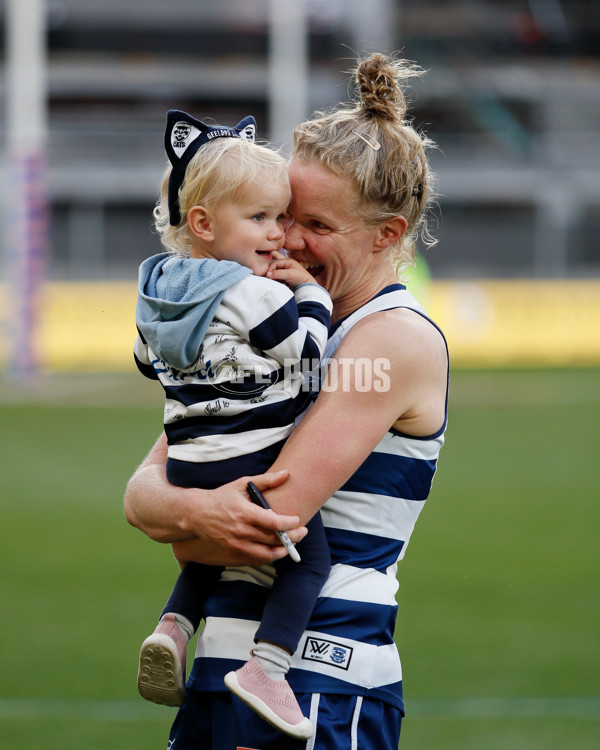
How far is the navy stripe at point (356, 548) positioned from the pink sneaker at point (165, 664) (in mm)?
428

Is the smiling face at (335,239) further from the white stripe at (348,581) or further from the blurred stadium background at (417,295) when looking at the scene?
the blurred stadium background at (417,295)

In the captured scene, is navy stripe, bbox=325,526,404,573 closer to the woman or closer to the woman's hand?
the woman

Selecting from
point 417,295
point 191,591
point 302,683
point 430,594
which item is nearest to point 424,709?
point 430,594

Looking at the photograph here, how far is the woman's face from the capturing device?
2.37 metres

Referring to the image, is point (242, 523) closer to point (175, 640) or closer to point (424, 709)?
point (175, 640)

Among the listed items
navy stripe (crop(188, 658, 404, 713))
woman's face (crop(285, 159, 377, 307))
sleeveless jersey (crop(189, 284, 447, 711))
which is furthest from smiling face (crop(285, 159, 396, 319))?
navy stripe (crop(188, 658, 404, 713))

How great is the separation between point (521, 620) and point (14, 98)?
14.4 meters

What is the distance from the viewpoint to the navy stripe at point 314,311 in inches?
90.9

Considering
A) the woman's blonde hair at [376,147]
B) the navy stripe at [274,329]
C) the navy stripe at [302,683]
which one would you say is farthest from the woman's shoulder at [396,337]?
the navy stripe at [302,683]

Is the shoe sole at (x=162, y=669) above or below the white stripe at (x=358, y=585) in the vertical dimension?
below

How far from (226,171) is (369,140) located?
319 millimetres

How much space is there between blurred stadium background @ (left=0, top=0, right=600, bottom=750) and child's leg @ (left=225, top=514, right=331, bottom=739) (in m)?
1.75

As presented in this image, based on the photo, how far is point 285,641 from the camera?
7.18ft

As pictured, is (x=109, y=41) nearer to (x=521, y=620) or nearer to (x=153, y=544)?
(x=153, y=544)
